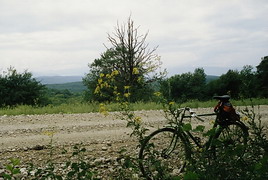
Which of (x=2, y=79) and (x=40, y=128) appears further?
(x=2, y=79)

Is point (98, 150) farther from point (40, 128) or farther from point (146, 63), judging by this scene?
point (146, 63)

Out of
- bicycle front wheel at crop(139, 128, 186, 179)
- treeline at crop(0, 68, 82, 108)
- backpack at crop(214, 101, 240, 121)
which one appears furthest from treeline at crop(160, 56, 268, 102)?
backpack at crop(214, 101, 240, 121)

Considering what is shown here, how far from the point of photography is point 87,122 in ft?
36.1

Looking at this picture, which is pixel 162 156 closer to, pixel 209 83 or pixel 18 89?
pixel 18 89

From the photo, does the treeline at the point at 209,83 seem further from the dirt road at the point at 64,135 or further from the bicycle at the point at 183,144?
the bicycle at the point at 183,144

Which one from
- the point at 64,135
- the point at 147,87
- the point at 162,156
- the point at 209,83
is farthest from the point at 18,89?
the point at 209,83

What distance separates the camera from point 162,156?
16.9 feet

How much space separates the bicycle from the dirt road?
1.98 ft

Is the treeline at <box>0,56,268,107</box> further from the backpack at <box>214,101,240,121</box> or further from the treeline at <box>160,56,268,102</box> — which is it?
the backpack at <box>214,101,240,121</box>

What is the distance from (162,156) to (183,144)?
2.06 feet

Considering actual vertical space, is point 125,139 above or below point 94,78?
below

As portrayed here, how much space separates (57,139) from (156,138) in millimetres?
2864

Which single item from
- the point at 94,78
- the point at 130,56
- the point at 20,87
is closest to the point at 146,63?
the point at 130,56

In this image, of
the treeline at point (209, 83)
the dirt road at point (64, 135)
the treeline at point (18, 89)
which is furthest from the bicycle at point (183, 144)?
the treeline at point (209, 83)
